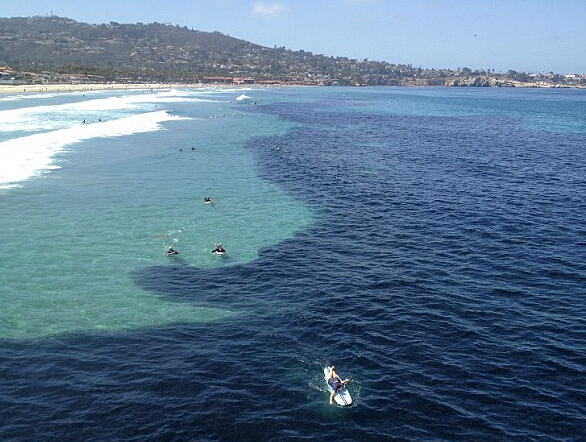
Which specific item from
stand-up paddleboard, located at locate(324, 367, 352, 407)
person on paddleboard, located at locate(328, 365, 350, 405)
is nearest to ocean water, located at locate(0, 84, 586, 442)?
stand-up paddleboard, located at locate(324, 367, 352, 407)

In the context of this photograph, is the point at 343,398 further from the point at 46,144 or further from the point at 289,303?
the point at 46,144

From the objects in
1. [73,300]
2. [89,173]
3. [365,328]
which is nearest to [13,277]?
[73,300]

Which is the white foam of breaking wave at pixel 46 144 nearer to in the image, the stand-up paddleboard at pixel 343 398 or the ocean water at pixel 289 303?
the ocean water at pixel 289 303

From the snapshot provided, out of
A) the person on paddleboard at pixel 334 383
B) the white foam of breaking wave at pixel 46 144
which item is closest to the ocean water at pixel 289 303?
the person on paddleboard at pixel 334 383

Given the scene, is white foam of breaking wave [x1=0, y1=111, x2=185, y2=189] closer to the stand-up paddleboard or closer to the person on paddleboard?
the person on paddleboard

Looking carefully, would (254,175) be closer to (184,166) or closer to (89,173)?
(184,166)

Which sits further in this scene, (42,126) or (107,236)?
(42,126)
